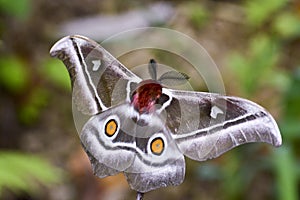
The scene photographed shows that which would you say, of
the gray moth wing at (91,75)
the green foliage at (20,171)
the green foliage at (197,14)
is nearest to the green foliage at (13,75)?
the green foliage at (20,171)

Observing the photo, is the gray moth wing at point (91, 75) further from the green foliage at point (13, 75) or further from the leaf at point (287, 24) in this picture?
the leaf at point (287, 24)

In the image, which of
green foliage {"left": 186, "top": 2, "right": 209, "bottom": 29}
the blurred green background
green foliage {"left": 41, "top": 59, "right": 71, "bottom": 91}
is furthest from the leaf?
green foliage {"left": 41, "top": 59, "right": 71, "bottom": 91}

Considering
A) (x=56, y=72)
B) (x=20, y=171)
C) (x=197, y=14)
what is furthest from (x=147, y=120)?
(x=197, y=14)

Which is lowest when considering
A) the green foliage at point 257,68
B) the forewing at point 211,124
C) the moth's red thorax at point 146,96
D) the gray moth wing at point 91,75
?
the forewing at point 211,124

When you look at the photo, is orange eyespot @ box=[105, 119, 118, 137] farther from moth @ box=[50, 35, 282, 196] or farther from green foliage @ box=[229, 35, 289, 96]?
green foliage @ box=[229, 35, 289, 96]

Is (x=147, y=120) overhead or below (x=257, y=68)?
below

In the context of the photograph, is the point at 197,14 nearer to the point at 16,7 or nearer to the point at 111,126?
the point at 16,7
